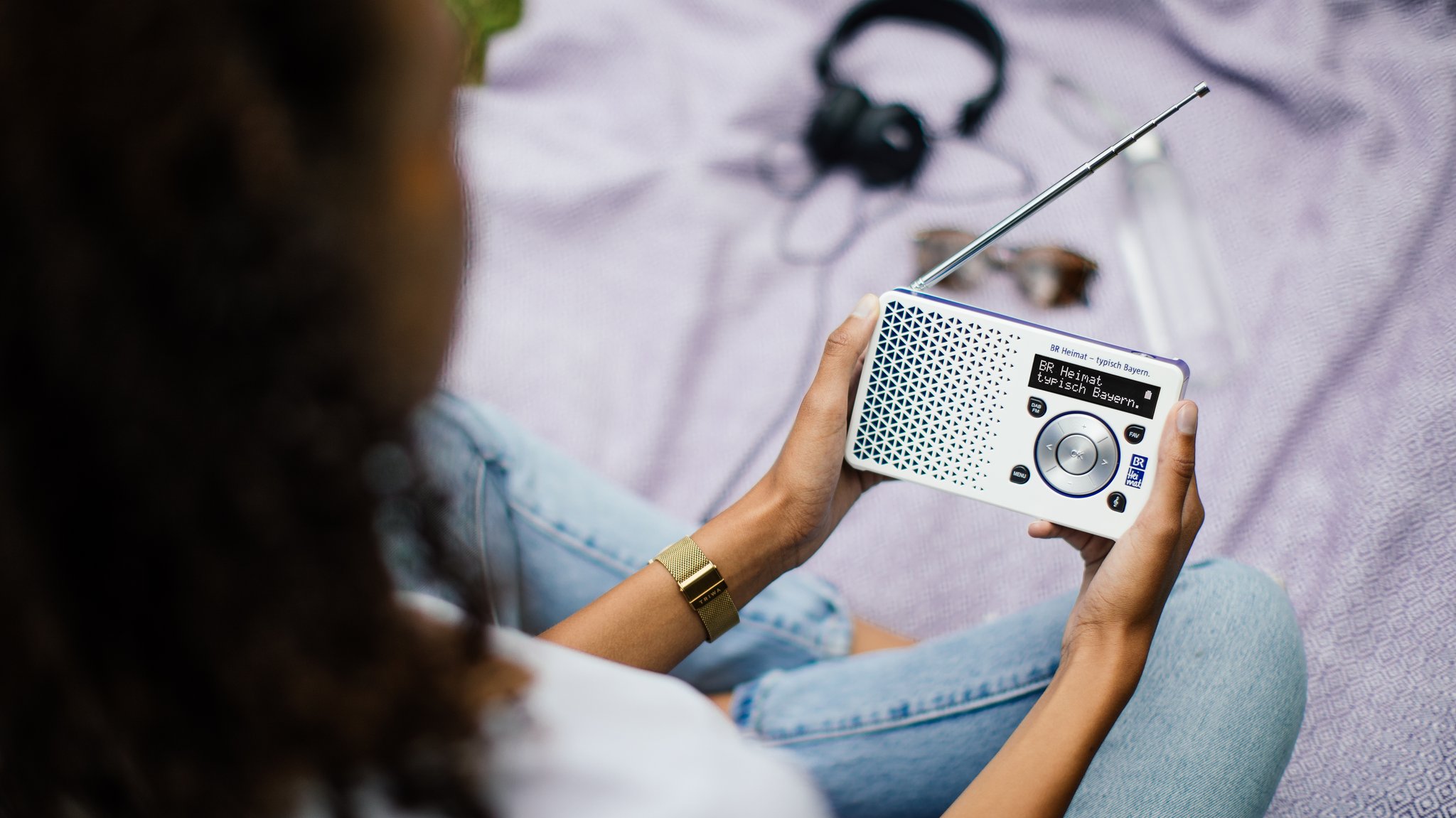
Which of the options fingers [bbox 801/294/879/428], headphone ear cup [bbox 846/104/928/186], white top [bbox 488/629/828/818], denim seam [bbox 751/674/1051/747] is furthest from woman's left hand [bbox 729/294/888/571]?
headphone ear cup [bbox 846/104/928/186]

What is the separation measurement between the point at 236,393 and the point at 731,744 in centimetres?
26

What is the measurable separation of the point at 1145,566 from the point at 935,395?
0.18m

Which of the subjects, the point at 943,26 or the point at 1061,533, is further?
the point at 943,26

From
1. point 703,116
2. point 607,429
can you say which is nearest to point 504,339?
point 607,429

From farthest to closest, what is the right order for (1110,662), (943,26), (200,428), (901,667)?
(943,26), (901,667), (1110,662), (200,428)

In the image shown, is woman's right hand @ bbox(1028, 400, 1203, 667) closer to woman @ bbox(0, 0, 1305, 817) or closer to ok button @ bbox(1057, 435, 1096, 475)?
ok button @ bbox(1057, 435, 1096, 475)

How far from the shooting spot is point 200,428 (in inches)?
11.5

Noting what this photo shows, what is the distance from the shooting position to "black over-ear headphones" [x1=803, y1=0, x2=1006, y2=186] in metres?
0.99

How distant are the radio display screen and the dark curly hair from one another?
47 centimetres

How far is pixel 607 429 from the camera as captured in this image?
937mm

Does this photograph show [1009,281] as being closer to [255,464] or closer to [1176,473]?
[1176,473]

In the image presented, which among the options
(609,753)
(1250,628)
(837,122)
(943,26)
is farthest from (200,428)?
(943,26)

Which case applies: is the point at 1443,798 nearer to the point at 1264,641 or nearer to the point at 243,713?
the point at 1264,641

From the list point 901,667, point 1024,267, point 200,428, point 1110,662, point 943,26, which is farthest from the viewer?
point 943,26
